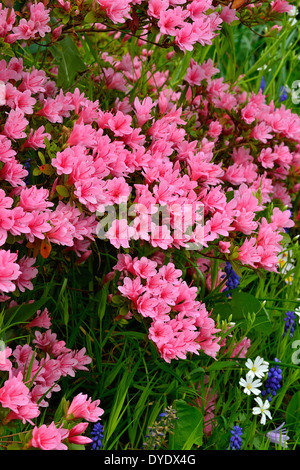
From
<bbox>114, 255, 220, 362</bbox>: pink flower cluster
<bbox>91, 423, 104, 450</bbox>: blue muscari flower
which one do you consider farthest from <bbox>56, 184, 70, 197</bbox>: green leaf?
<bbox>91, 423, 104, 450</bbox>: blue muscari flower

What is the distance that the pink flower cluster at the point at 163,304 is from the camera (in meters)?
1.60

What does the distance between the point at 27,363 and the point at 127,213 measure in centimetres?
52

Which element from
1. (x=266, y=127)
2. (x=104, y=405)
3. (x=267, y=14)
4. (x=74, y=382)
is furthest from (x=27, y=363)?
(x=267, y=14)

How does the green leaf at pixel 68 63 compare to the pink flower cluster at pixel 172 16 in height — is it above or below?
A: below

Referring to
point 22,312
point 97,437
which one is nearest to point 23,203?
point 22,312

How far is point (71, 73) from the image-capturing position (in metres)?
2.18

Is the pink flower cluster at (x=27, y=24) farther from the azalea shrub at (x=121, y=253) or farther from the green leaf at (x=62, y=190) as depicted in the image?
the green leaf at (x=62, y=190)

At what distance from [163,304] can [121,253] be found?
0.29 meters

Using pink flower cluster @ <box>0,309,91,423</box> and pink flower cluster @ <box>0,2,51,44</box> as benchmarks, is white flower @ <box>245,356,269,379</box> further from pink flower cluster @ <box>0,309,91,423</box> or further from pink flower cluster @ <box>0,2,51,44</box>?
pink flower cluster @ <box>0,2,51,44</box>

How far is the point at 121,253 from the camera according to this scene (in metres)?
1.86

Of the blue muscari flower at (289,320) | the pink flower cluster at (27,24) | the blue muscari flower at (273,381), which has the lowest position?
the blue muscari flower at (273,381)

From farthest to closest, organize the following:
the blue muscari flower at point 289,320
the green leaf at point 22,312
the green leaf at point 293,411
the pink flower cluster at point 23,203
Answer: the blue muscari flower at point 289,320 < the green leaf at point 293,411 < the green leaf at point 22,312 < the pink flower cluster at point 23,203

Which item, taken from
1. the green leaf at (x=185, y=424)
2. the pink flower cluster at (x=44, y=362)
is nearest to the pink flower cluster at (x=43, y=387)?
the pink flower cluster at (x=44, y=362)

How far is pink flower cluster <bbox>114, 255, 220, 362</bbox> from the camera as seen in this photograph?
1.60 meters
